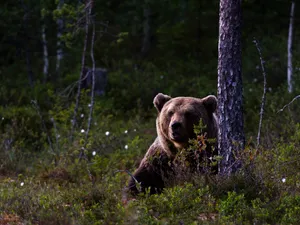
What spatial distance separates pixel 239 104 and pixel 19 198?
7.84ft

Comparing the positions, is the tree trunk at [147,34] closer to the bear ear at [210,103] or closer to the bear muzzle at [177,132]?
the bear ear at [210,103]

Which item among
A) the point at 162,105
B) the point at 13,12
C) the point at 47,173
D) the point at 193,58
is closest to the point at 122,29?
the point at 193,58

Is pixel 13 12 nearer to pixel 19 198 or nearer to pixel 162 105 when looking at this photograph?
pixel 162 105

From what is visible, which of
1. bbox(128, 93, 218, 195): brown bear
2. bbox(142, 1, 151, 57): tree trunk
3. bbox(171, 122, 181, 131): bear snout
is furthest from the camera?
bbox(142, 1, 151, 57): tree trunk

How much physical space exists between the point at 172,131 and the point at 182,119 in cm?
21

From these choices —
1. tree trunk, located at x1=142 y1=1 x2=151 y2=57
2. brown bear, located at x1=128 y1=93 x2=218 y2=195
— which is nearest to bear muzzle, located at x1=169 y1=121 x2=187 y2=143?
brown bear, located at x1=128 y1=93 x2=218 y2=195

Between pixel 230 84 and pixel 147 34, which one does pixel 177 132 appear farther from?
pixel 147 34

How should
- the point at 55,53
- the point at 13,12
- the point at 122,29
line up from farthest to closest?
the point at 122,29, the point at 55,53, the point at 13,12

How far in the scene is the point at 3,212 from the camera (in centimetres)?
502

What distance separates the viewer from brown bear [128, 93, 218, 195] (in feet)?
20.6

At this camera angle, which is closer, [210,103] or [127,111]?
[210,103]

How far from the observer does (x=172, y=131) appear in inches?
243

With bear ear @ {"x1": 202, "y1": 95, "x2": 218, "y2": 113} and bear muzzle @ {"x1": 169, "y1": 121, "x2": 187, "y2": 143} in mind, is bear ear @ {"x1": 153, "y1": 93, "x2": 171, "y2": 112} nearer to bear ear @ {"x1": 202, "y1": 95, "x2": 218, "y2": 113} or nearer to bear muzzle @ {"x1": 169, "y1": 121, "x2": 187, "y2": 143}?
bear ear @ {"x1": 202, "y1": 95, "x2": 218, "y2": 113}

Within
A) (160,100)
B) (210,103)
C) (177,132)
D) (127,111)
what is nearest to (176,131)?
(177,132)
